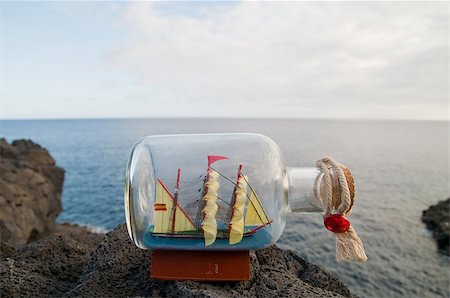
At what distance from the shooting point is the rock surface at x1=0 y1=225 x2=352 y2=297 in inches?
88.8

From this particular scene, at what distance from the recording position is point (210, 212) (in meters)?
2.34

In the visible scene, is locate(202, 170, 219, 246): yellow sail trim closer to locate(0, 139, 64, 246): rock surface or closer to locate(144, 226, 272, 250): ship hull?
locate(144, 226, 272, 250): ship hull

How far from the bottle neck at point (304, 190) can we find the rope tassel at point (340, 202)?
32mm

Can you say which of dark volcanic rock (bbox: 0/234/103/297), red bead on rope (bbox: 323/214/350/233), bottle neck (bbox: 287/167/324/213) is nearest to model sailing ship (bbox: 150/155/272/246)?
bottle neck (bbox: 287/167/324/213)

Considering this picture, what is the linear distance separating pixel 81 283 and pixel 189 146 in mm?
1287

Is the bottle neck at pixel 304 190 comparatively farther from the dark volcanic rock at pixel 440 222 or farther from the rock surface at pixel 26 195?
the dark volcanic rock at pixel 440 222

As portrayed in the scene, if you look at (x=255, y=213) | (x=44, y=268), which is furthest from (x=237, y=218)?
(x=44, y=268)

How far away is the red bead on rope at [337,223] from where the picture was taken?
92.2 inches

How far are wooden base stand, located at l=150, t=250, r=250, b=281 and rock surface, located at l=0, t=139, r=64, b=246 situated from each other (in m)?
7.47

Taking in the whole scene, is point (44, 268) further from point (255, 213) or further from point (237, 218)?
point (255, 213)

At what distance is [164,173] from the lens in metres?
2.50

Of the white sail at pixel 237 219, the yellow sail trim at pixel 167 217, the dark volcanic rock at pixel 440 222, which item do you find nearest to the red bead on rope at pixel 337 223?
the white sail at pixel 237 219

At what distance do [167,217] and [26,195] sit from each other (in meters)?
13.5

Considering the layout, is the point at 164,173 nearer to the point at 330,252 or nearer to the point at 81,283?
the point at 81,283
